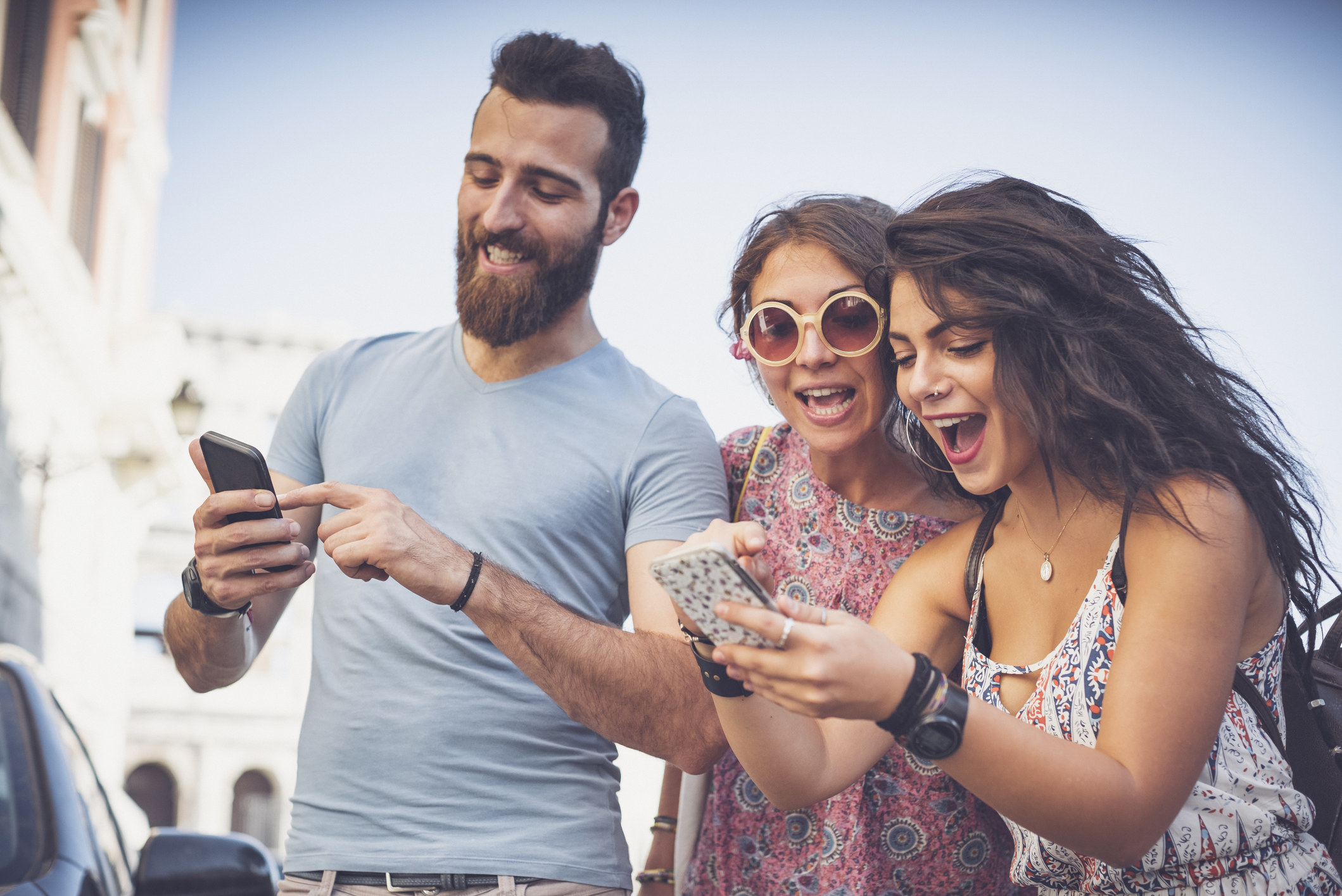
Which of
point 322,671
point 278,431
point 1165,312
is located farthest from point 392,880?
point 1165,312

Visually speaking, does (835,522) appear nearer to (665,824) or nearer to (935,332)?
(935,332)

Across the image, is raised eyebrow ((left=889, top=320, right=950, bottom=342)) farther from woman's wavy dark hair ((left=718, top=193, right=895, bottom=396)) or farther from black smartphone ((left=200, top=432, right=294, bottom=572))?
black smartphone ((left=200, top=432, right=294, bottom=572))

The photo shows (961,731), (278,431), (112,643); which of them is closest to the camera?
(961,731)

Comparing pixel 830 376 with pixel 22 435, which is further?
pixel 22 435

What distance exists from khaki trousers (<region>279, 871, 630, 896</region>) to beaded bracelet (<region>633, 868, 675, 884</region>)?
0.73m

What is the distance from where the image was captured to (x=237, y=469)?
224 centimetres

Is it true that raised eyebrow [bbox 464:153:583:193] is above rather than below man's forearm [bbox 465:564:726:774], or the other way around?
above

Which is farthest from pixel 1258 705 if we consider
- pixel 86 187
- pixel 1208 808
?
pixel 86 187

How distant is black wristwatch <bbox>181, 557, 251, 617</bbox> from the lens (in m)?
2.50

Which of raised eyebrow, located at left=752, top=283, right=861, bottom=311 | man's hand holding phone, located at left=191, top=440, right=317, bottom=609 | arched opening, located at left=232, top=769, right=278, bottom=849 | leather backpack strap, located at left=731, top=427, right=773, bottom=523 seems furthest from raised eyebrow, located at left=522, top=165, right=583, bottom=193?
arched opening, located at left=232, top=769, right=278, bottom=849

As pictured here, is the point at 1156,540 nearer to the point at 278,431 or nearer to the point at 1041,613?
the point at 1041,613

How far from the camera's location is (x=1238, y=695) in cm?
205

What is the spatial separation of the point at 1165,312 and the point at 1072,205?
300 mm

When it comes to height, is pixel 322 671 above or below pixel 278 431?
below
